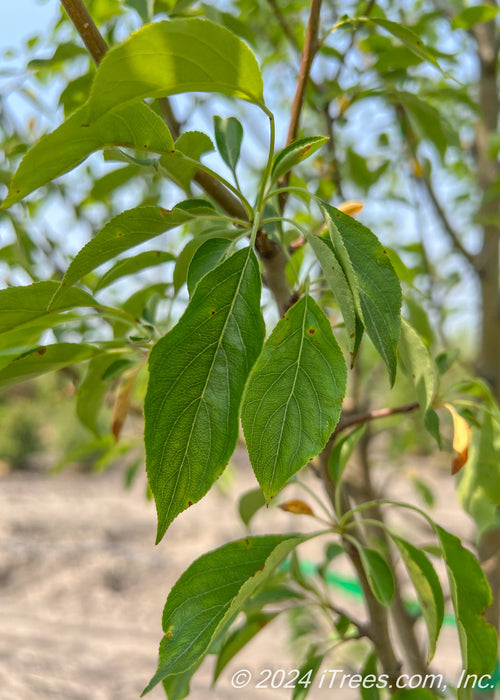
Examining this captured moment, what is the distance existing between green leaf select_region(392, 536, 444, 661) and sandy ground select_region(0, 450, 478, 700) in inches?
24.7

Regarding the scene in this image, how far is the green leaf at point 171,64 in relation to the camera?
305 millimetres

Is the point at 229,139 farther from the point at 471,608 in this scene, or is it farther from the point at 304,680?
the point at 304,680

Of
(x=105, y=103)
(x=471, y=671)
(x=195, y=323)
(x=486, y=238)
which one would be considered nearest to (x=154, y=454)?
(x=195, y=323)

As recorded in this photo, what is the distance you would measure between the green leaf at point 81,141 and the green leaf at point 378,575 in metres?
0.41

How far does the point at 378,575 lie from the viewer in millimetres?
597

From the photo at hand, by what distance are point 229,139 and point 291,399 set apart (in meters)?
0.29

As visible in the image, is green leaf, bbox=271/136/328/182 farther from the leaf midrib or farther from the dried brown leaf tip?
the dried brown leaf tip

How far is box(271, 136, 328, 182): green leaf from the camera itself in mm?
422

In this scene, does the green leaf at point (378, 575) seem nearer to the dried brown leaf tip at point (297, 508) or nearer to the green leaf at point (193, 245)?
the dried brown leaf tip at point (297, 508)

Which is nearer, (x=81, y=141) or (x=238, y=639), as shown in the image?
(x=81, y=141)

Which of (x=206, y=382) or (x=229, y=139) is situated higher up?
(x=229, y=139)

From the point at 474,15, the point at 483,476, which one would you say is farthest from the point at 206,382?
the point at 474,15

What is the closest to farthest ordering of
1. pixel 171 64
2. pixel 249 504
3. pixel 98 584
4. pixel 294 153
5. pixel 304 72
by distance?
pixel 171 64
pixel 294 153
pixel 304 72
pixel 249 504
pixel 98 584

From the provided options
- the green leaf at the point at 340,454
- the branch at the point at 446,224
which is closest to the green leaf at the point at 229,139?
the green leaf at the point at 340,454
